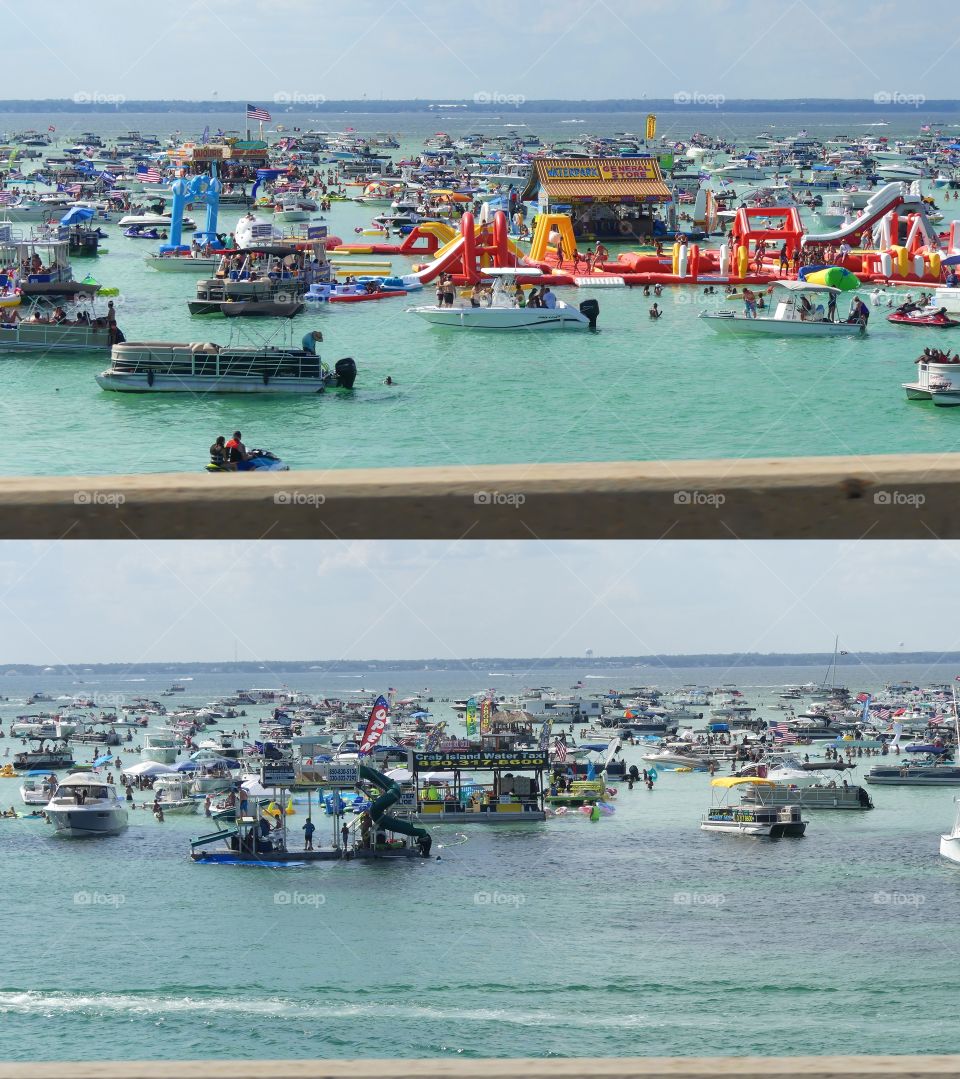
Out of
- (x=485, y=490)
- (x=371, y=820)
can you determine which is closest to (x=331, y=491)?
(x=485, y=490)

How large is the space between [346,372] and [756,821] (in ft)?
36.6

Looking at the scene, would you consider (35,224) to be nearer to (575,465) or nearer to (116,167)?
(116,167)

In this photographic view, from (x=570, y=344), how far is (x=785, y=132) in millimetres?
134324

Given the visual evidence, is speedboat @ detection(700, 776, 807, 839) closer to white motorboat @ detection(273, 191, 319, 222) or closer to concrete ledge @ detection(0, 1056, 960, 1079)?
concrete ledge @ detection(0, 1056, 960, 1079)

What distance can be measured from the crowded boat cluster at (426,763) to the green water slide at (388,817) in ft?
0.11

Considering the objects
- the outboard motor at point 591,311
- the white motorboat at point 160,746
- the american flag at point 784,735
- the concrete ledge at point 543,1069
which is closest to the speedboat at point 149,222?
the white motorboat at point 160,746

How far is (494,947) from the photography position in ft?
54.0

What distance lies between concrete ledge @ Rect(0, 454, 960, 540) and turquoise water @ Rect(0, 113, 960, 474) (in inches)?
804

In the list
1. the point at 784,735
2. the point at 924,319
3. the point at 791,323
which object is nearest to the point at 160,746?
the point at 784,735

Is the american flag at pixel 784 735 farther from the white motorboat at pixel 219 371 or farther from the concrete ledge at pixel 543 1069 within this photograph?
the concrete ledge at pixel 543 1069

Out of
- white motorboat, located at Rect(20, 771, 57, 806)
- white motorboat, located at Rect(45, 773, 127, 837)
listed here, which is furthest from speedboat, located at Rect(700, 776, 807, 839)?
white motorboat, located at Rect(20, 771, 57, 806)

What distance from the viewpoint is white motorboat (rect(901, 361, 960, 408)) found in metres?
26.5

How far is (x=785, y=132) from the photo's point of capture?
15912cm

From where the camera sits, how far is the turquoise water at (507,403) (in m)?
23.9
